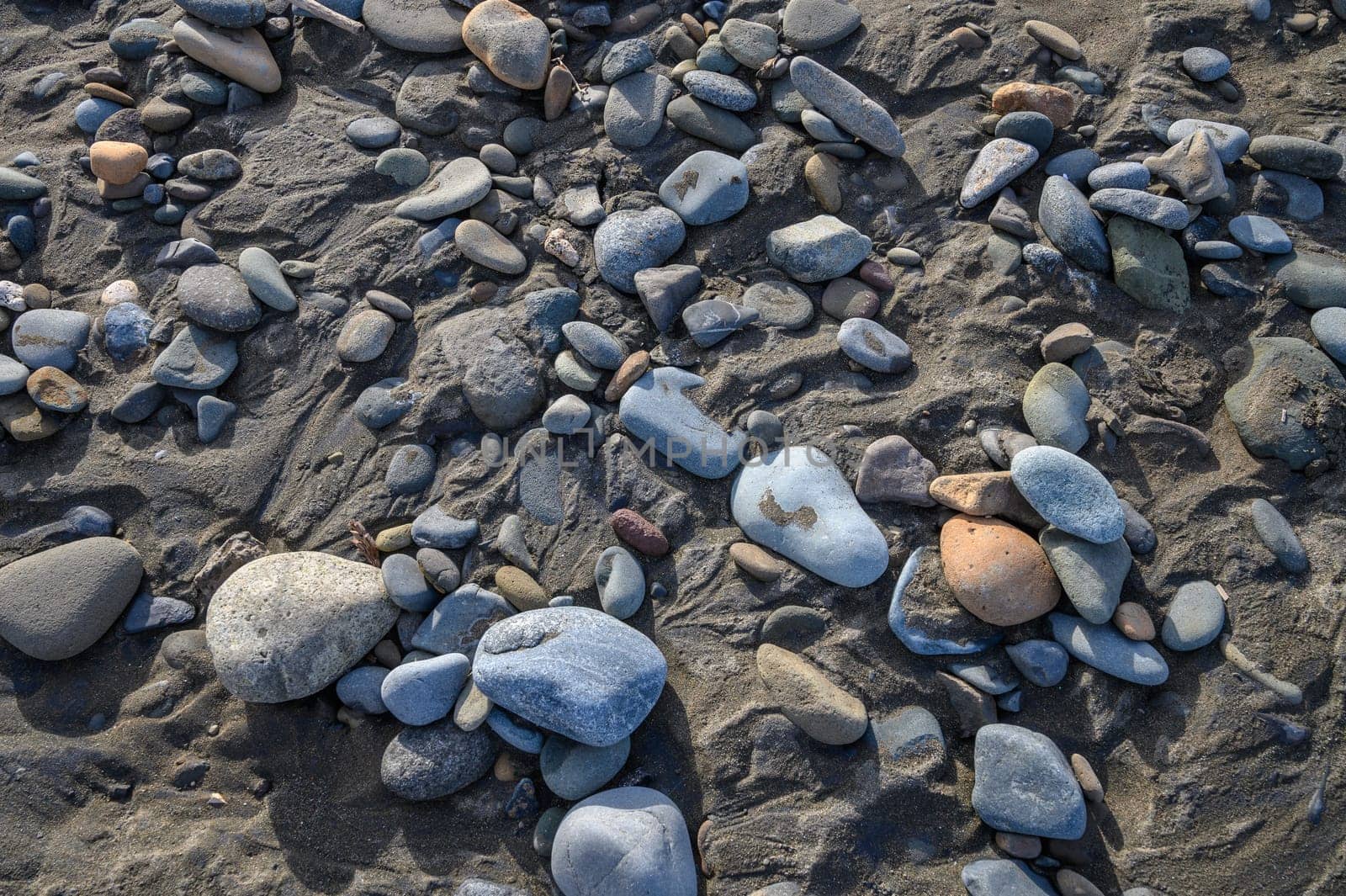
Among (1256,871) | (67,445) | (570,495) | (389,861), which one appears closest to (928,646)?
(1256,871)

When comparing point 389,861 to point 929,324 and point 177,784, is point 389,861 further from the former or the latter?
point 929,324

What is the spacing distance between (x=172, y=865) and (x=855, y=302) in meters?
3.00

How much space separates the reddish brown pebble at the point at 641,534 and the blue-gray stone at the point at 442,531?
1.68 ft

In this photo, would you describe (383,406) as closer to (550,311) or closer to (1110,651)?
(550,311)

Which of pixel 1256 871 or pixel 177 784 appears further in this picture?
pixel 177 784

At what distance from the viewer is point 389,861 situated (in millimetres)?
2479

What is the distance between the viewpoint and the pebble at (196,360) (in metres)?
3.08

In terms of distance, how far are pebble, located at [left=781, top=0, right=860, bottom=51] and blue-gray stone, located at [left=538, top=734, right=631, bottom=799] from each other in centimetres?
304

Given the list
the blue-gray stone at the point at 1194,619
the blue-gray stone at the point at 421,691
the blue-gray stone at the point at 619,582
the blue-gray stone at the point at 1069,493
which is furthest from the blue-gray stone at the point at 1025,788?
the blue-gray stone at the point at 421,691

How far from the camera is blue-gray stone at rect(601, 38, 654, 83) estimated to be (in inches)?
141

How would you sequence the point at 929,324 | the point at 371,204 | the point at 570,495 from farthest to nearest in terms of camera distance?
the point at 371,204
the point at 929,324
the point at 570,495

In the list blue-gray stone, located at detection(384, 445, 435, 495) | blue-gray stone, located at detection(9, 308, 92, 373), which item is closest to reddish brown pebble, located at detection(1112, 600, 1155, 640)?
blue-gray stone, located at detection(384, 445, 435, 495)

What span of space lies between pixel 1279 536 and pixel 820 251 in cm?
188

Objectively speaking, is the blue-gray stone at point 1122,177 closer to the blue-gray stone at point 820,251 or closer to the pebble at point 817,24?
the blue-gray stone at point 820,251
